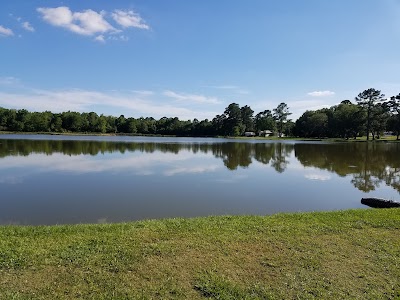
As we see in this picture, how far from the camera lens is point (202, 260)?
673cm

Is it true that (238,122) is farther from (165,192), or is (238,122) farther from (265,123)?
(165,192)

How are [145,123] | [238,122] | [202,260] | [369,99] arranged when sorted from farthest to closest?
Result: [145,123] → [238,122] → [369,99] → [202,260]

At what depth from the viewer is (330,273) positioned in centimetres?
630

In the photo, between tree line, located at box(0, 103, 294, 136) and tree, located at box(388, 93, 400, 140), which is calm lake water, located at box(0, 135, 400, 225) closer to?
tree, located at box(388, 93, 400, 140)

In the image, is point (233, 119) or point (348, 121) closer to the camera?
point (348, 121)

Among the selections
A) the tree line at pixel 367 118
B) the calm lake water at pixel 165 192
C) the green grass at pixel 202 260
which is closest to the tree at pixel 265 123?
the tree line at pixel 367 118

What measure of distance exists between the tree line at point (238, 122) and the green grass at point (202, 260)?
303 ft

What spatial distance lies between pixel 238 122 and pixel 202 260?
446 ft

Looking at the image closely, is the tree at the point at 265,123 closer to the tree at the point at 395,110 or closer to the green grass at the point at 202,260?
the tree at the point at 395,110

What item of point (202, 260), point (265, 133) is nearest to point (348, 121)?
point (265, 133)

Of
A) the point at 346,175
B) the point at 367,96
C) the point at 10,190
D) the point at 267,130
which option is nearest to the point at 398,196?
the point at 346,175

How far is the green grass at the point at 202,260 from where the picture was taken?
551 centimetres

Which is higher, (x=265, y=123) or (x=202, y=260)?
(x=265, y=123)

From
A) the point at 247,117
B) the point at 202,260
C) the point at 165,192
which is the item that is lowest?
the point at 165,192
